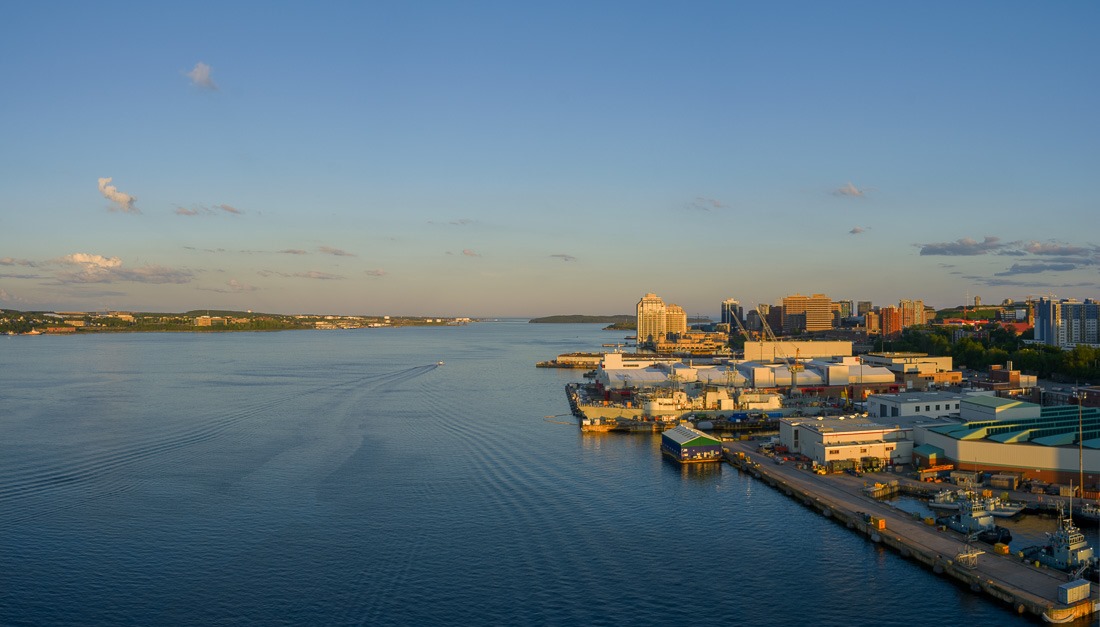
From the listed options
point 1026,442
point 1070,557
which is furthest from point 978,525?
point 1026,442

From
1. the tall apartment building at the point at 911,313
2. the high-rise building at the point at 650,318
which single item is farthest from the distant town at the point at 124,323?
the tall apartment building at the point at 911,313

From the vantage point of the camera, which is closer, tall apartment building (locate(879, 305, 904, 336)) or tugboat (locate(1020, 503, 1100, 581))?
tugboat (locate(1020, 503, 1100, 581))

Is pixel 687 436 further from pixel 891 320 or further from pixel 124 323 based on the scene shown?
pixel 124 323

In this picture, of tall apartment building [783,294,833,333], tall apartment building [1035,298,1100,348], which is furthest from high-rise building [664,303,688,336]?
tall apartment building [1035,298,1100,348]

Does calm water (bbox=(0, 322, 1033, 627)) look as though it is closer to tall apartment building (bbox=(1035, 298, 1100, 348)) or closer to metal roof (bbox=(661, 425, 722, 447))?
metal roof (bbox=(661, 425, 722, 447))

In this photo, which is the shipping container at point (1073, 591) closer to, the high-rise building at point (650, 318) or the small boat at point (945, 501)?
the small boat at point (945, 501)

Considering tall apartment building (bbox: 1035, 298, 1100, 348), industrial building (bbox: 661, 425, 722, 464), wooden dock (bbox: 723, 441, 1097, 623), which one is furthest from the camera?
tall apartment building (bbox: 1035, 298, 1100, 348)

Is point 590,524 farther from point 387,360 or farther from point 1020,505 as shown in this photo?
point 387,360
